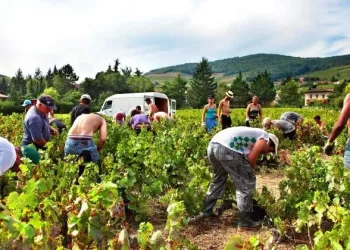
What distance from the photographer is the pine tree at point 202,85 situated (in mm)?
91375

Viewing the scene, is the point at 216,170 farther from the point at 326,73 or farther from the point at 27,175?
the point at 326,73

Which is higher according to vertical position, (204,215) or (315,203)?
(315,203)

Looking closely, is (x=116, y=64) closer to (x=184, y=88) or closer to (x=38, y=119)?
(x=184, y=88)

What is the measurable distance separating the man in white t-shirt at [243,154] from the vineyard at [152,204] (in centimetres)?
13

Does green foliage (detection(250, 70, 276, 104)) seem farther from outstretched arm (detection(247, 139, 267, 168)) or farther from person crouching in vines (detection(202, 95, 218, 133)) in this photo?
outstretched arm (detection(247, 139, 267, 168))

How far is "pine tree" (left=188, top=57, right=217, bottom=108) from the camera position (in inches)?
3597

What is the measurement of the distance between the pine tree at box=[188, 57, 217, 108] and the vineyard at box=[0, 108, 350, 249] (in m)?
83.1

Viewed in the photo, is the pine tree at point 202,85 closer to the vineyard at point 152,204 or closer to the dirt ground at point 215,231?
the vineyard at point 152,204

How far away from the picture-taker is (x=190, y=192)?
529 cm

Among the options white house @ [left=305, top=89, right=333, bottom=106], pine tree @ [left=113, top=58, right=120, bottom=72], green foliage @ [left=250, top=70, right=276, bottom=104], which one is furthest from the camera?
white house @ [left=305, top=89, right=333, bottom=106]

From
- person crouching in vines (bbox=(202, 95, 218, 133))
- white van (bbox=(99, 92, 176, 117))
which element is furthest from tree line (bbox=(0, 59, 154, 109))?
person crouching in vines (bbox=(202, 95, 218, 133))

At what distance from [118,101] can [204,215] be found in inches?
697

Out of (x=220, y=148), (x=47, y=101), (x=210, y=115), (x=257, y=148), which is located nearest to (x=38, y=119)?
(x=47, y=101)

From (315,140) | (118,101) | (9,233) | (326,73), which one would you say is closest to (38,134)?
(9,233)
